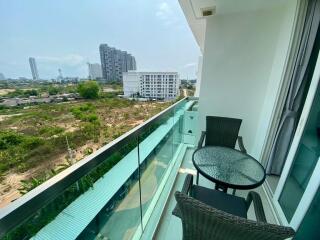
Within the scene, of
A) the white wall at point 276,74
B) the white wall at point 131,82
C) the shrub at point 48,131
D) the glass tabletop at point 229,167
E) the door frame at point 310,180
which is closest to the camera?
the door frame at point 310,180

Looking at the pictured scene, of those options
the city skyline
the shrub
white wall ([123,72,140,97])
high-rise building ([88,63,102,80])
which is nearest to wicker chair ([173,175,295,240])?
the city skyline

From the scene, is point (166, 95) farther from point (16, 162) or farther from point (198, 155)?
point (198, 155)

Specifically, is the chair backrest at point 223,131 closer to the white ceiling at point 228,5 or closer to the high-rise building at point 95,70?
the white ceiling at point 228,5

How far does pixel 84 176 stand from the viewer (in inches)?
25.4

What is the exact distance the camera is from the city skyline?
1788cm

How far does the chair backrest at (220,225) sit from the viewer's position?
21.8 inches

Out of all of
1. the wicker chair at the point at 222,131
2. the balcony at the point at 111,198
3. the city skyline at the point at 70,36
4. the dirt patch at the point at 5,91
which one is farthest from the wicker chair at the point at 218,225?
the city skyline at the point at 70,36

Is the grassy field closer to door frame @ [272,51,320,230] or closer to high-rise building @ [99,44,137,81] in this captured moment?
high-rise building @ [99,44,137,81]

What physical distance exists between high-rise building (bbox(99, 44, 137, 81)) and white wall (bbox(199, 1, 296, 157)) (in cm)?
2297

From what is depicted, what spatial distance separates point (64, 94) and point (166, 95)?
12.9 meters

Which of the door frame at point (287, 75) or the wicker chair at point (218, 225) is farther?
the door frame at point (287, 75)

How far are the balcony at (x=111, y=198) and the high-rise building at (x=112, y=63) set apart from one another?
2368 centimetres

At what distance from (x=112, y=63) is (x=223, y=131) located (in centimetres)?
2559

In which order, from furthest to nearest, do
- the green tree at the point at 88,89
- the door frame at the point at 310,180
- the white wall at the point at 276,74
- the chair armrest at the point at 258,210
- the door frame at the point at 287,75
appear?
the green tree at the point at 88,89 → the white wall at the point at 276,74 → the door frame at the point at 287,75 → the door frame at the point at 310,180 → the chair armrest at the point at 258,210
